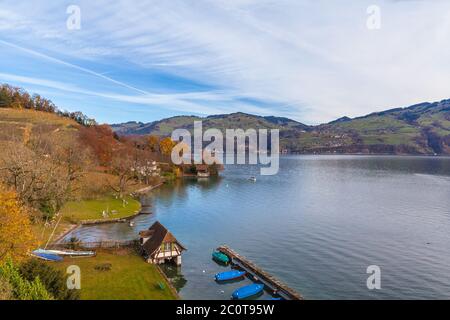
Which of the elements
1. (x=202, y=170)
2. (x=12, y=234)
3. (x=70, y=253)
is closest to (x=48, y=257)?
(x=70, y=253)

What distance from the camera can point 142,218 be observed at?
80812 millimetres

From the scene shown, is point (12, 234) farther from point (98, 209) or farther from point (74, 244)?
point (98, 209)

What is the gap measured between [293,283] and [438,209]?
6780 cm

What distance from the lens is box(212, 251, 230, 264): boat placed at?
54188 mm

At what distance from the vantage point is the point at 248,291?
43.6 meters

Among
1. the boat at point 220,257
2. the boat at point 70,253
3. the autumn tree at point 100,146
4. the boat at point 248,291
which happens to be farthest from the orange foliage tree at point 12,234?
the autumn tree at point 100,146

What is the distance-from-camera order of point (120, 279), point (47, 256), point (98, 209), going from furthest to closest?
1. point (98, 209)
2. point (47, 256)
3. point (120, 279)

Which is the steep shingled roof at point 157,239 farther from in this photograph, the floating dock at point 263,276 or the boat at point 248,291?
the boat at point 248,291

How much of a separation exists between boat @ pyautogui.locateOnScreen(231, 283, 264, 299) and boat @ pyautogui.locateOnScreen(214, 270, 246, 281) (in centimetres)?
391

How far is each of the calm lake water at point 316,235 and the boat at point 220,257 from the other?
3.95 feet

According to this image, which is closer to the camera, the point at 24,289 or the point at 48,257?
the point at 24,289

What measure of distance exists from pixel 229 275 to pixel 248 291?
5126mm

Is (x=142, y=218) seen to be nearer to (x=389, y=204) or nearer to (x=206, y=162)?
(x=389, y=204)

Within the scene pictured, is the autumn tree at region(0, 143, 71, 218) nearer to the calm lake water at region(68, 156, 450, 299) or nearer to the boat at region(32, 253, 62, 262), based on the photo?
the calm lake water at region(68, 156, 450, 299)
